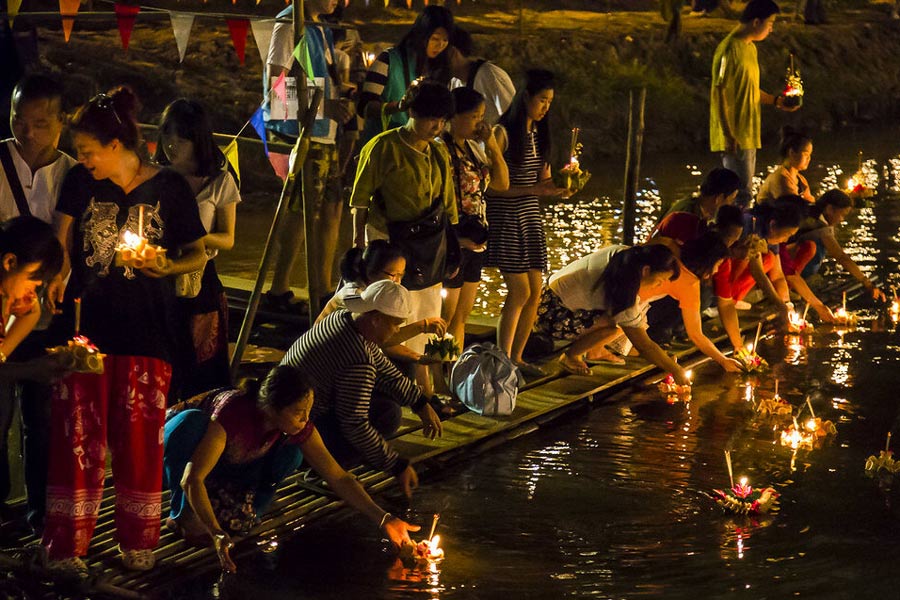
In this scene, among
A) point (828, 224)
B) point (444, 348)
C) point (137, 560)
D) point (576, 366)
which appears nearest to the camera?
point (137, 560)

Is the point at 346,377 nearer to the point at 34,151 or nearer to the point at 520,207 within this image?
the point at 34,151

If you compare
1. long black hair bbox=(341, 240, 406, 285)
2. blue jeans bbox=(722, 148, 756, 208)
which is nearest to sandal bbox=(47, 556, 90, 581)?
long black hair bbox=(341, 240, 406, 285)

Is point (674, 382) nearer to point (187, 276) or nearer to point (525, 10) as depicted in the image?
point (187, 276)

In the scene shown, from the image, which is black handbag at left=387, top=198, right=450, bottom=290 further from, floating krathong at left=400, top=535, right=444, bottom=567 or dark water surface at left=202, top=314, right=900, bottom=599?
floating krathong at left=400, top=535, right=444, bottom=567

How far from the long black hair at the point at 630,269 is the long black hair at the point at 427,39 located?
146cm

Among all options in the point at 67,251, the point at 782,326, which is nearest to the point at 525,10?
the point at 782,326

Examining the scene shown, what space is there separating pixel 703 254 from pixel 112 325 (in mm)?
4142

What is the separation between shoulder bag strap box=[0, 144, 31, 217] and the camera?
18.5 ft

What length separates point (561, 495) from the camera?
6605mm

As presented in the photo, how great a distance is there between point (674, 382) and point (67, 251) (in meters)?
4.27

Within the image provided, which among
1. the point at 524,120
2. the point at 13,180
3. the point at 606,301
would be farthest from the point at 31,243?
the point at 606,301

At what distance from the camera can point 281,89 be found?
7.88 metres

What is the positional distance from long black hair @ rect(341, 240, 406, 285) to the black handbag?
0.51 meters

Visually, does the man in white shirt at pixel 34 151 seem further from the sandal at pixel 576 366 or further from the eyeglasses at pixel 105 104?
the sandal at pixel 576 366
